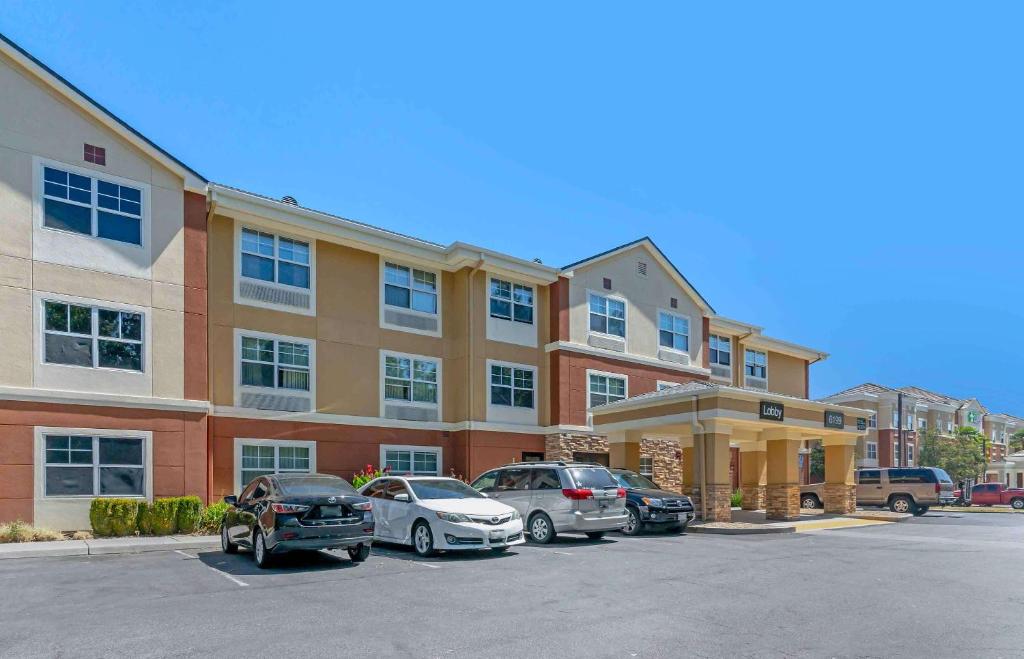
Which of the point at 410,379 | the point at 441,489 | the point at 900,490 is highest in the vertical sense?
the point at 410,379

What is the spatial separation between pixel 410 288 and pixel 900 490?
21040mm

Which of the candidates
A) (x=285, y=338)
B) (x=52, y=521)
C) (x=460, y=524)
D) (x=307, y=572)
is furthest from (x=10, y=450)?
(x=460, y=524)

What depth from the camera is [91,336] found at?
18.3m

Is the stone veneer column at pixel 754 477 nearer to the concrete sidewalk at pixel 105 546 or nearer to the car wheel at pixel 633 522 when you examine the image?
the car wheel at pixel 633 522

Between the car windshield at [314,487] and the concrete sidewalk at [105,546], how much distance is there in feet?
14.4

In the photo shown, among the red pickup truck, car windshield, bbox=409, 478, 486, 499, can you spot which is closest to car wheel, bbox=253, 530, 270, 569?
car windshield, bbox=409, 478, 486, 499

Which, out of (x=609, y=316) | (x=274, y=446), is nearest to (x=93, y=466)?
(x=274, y=446)

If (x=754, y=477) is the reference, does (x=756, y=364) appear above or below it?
above

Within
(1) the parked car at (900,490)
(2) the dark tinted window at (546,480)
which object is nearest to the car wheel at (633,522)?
(2) the dark tinted window at (546,480)

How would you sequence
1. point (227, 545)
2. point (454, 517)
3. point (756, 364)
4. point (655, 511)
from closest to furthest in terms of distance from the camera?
point (454, 517), point (227, 545), point (655, 511), point (756, 364)

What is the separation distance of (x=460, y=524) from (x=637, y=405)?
1197 centimetres

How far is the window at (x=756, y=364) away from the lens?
121ft

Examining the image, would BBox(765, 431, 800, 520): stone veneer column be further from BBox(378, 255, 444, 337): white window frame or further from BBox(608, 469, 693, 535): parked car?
BBox(378, 255, 444, 337): white window frame

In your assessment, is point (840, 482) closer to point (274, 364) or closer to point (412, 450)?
point (412, 450)
